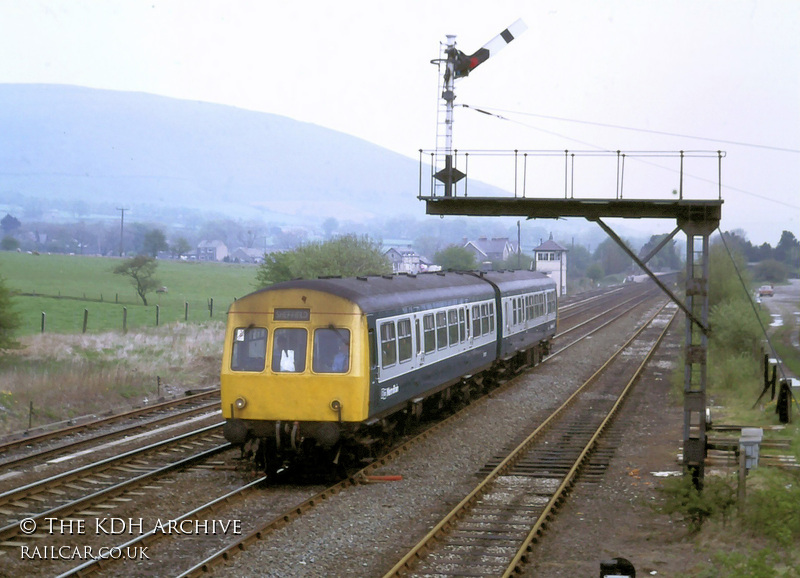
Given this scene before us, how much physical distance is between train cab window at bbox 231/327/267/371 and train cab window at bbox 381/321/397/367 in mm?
1982

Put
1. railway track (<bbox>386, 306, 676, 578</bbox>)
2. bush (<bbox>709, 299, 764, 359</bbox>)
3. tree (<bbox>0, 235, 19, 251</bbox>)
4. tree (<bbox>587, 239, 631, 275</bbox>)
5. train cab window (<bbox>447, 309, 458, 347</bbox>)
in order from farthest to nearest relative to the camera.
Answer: tree (<bbox>587, 239, 631, 275</bbox>) → tree (<bbox>0, 235, 19, 251</bbox>) → bush (<bbox>709, 299, 764, 359</bbox>) → train cab window (<bbox>447, 309, 458, 347</bbox>) → railway track (<bbox>386, 306, 676, 578</bbox>)

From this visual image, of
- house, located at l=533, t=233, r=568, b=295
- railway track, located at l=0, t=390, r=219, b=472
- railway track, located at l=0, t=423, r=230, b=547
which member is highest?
house, located at l=533, t=233, r=568, b=295

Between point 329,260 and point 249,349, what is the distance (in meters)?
37.2

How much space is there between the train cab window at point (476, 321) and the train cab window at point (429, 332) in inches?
142

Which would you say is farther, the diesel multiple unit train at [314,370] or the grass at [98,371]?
the grass at [98,371]

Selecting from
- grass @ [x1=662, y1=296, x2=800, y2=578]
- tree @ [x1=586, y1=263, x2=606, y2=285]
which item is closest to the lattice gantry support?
grass @ [x1=662, y1=296, x2=800, y2=578]

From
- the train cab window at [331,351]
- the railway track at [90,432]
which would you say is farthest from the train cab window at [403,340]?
the railway track at [90,432]

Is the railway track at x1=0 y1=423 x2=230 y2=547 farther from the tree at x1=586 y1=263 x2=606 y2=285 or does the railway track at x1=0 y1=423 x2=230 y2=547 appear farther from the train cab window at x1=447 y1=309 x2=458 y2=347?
the tree at x1=586 y1=263 x2=606 y2=285

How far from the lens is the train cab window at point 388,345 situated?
1474 cm

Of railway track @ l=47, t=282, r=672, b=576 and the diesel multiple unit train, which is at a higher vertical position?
the diesel multiple unit train

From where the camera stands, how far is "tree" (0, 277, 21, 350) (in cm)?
2775

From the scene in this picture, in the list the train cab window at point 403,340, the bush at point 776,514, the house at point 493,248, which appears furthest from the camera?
the house at point 493,248

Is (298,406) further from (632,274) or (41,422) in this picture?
(632,274)

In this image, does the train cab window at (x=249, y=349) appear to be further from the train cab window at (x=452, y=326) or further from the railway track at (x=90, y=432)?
the train cab window at (x=452, y=326)
